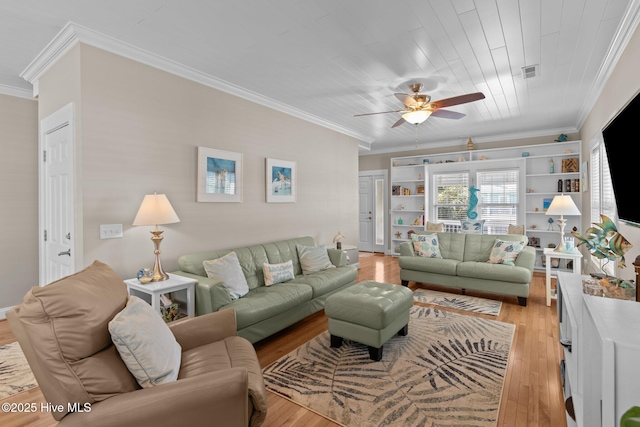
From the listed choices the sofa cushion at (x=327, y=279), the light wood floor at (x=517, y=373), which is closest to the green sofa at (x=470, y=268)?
the light wood floor at (x=517, y=373)

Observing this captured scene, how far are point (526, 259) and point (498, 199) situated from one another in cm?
253

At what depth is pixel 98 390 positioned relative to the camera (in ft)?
4.34

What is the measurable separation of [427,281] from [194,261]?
11.0 ft

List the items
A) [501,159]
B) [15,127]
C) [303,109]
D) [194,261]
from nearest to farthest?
[194,261]
[15,127]
[303,109]
[501,159]

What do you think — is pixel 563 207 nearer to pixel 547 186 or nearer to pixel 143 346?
pixel 547 186

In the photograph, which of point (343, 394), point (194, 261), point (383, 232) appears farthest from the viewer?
point (383, 232)

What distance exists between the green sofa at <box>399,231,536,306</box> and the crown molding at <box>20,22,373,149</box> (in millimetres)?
3220

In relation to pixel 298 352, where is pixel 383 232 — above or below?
above

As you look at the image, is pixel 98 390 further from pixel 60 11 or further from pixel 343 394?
pixel 60 11

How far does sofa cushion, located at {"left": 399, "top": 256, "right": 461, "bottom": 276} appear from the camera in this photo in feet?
15.0

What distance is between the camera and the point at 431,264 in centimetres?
473

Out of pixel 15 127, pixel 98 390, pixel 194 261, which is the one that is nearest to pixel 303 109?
pixel 194 261

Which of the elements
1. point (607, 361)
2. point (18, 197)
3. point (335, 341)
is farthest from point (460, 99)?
point (18, 197)

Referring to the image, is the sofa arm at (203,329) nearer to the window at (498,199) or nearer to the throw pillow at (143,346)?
the throw pillow at (143,346)
